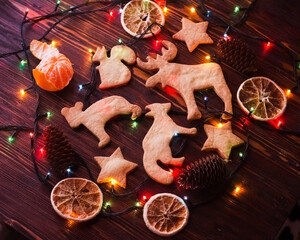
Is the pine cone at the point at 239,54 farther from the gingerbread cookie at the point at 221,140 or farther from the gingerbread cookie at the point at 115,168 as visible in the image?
the gingerbread cookie at the point at 115,168

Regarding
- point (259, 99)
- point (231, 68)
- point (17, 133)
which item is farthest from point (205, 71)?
point (17, 133)

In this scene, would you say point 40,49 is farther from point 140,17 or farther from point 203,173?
point 203,173

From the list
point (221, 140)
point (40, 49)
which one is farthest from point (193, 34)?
point (40, 49)

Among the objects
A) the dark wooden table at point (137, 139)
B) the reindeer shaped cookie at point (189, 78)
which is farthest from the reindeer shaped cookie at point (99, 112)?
the reindeer shaped cookie at point (189, 78)

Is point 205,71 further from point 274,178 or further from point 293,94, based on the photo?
point 274,178

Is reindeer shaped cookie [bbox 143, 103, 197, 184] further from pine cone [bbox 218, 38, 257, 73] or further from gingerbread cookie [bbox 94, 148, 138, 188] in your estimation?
pine cone [bbox 218, 38, 257, 73]

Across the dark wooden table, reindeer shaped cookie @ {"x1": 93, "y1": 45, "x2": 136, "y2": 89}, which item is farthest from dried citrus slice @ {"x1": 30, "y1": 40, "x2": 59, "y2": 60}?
reindeer shaped cookie @ {"x1": 93, "y1": 45, "x2": 136, "y2": 89}

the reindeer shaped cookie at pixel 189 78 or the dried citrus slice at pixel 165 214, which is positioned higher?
the reindeer shaped cookie at pixel 189 78
